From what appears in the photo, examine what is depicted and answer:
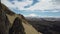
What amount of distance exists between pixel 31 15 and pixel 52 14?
0.98 feet

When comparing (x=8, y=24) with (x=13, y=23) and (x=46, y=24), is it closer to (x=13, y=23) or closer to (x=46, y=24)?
(x=13, y=23)

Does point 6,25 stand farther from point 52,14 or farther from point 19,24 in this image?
point 52,14

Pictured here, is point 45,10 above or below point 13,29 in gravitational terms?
above

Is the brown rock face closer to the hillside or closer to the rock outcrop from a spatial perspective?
the rock outcrop

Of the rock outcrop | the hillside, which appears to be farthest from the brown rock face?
the hillside

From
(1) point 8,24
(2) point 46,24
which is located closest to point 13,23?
(1) point 8,24

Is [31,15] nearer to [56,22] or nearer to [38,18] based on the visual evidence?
[38,18]

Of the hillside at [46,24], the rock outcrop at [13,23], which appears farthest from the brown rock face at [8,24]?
the hillside at [46,24]

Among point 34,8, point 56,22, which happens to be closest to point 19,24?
point 34,8

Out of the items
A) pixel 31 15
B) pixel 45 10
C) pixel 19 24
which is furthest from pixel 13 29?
pixel 45 10

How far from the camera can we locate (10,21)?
3.31 meters

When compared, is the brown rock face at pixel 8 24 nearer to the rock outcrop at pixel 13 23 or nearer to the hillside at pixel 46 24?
the rock outcrop at pixel 13 23

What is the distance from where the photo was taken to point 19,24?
10.8 ft

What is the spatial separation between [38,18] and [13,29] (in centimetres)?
39
